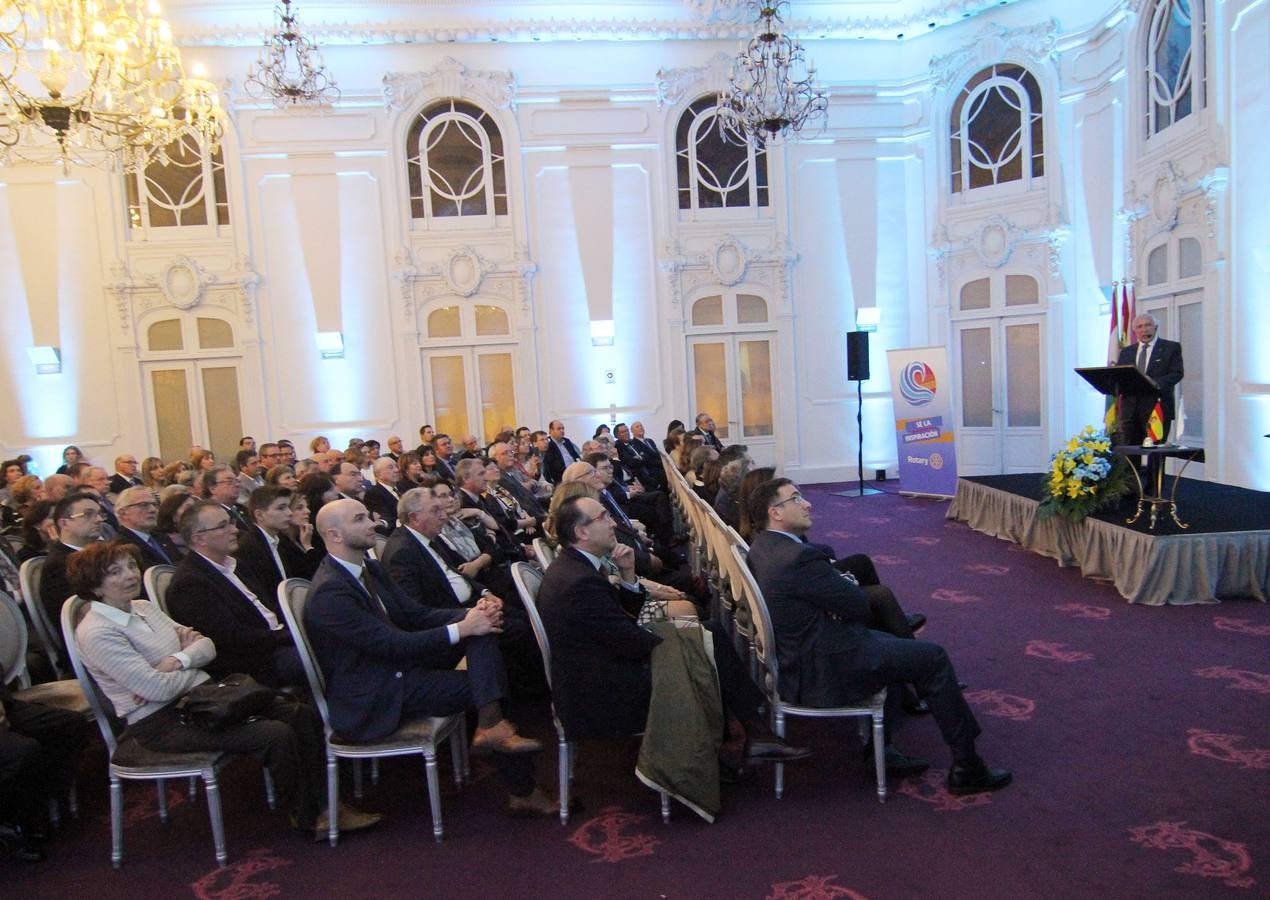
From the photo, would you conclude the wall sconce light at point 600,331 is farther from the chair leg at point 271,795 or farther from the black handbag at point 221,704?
the black handbag at point 221,704

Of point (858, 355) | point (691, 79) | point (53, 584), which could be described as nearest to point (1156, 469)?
point (858, 355)

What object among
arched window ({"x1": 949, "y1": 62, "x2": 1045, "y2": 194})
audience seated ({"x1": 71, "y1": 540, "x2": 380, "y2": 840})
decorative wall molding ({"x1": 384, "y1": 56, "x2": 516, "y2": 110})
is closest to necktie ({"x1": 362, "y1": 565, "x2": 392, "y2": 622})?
audience seated ({"x1": 71, "y1": 540, "x2": 380, "y2": 840})

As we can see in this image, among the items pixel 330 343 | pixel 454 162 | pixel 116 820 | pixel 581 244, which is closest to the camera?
pixel 116 820

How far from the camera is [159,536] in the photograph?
4.37 metres

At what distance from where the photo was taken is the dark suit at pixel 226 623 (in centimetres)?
322

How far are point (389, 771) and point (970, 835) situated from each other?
7.32 ft

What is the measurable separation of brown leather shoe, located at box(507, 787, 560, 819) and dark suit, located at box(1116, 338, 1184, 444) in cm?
539

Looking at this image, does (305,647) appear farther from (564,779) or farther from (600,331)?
(600,331)

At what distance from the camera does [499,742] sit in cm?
299

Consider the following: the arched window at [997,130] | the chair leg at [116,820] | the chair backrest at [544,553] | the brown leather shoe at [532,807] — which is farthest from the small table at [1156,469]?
the arched window at [997,130]

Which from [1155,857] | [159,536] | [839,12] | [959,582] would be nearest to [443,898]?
[1155,857]

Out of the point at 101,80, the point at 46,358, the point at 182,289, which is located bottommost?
the point at 46,358

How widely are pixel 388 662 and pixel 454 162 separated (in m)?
9.84

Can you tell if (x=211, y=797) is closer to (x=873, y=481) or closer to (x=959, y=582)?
(x=959, y=582)
